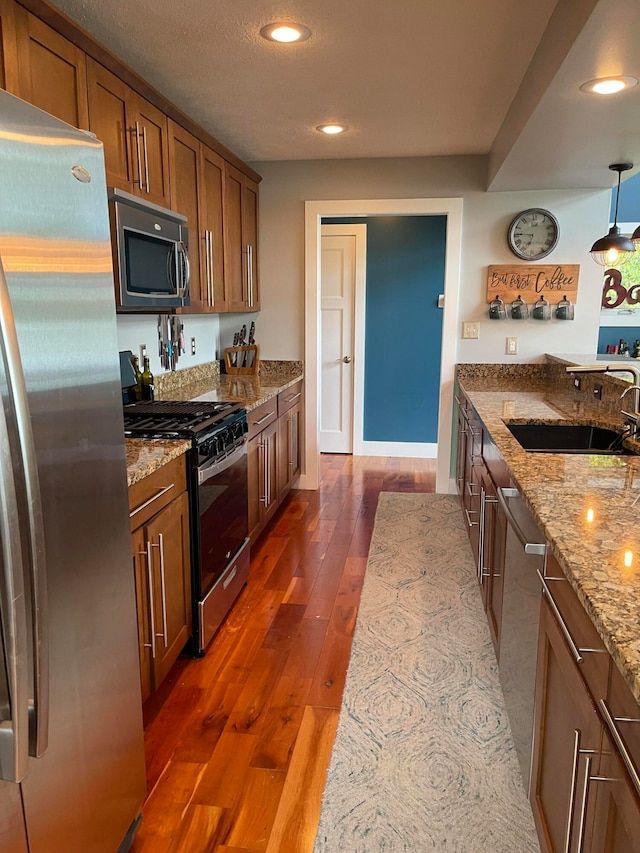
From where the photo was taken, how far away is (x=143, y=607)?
1956 mm

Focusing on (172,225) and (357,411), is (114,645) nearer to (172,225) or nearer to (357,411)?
(172,225)

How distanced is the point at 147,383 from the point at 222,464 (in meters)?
0.92

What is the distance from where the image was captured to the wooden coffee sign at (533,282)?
4.17 metres

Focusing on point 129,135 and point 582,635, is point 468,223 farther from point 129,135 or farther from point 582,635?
point 582,635

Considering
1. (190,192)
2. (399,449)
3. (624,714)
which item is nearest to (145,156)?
(190,192)

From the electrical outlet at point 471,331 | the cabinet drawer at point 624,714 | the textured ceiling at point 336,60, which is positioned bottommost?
the cabinet drawer at point 624,714

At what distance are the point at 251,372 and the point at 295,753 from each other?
2.99m

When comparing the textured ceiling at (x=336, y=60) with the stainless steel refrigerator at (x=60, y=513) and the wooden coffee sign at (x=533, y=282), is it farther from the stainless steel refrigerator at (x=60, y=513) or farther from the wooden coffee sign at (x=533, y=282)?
the stainless steel refrigerator at (x=60, y=513)

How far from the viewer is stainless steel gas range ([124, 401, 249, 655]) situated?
7.79ft

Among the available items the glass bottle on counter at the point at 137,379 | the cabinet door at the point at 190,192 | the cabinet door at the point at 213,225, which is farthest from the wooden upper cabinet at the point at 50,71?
the glass bottle on counter at the point at 137,379

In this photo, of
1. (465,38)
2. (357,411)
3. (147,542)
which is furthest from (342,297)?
(147,542)

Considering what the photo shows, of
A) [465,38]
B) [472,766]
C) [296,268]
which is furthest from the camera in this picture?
[296,268]

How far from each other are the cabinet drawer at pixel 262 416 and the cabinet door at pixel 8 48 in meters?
1.79

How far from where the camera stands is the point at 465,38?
2.29 metres
